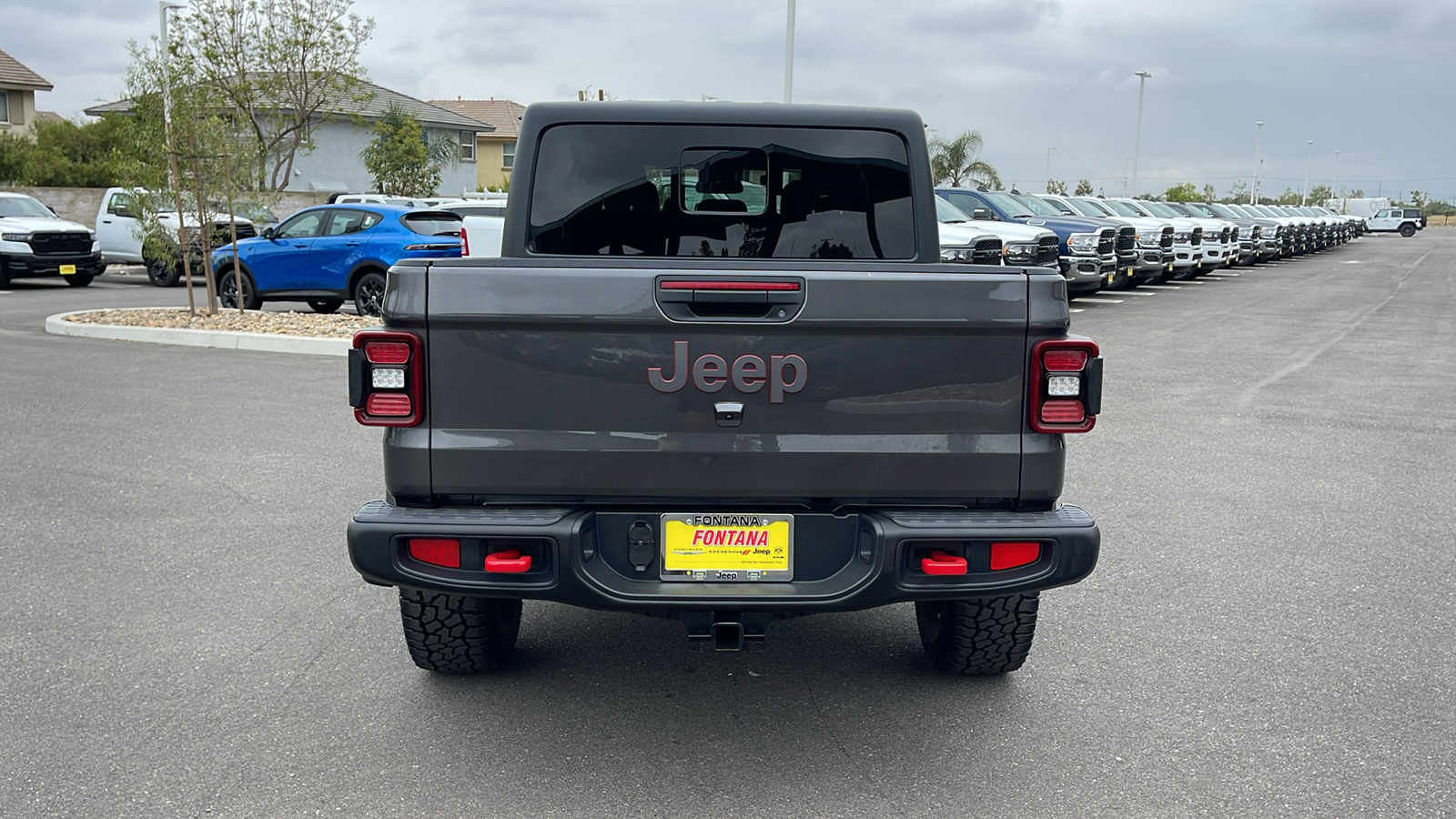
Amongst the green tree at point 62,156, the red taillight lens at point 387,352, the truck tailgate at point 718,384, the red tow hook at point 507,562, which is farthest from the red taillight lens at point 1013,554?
the green tree at point 62,156

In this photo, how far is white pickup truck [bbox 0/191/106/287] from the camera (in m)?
22.1

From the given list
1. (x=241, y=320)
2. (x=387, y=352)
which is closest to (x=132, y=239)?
(x=241, y=320)

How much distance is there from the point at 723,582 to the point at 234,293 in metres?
15.6

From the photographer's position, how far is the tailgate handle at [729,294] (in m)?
3.31

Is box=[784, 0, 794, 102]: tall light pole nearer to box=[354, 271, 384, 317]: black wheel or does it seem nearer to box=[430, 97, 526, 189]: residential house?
box=[354, 271, 384, 317]: black wheel

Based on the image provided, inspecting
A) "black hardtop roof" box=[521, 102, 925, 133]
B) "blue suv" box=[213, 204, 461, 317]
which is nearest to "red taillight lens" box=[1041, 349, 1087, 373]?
"black hardtop roof" box=[521, 102, 925, 133]

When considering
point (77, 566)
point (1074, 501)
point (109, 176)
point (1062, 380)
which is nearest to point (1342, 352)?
point (1074, 501)

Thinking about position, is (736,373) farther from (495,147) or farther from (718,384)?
(495,147)

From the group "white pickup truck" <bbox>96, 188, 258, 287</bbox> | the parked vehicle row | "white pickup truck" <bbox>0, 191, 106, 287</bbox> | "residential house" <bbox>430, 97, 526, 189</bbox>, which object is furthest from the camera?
"residential house" <bbox>430, 97, 526, 189</bbox>

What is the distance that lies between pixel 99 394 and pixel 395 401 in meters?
8.11

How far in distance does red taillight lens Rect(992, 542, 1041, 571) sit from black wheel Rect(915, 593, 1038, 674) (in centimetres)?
51

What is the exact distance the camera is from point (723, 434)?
3.39m

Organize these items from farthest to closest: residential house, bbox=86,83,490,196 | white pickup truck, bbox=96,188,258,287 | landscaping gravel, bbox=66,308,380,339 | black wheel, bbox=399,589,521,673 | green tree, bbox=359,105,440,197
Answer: residential house, bbox=86,83,490,196 < green tree, bbox=359,105,440,197 < white pickup truck, bbox=96,188,258,287 < landscaping gravel, bbox=66,308,380,339 < black wheel, bbox=399,589,521,673

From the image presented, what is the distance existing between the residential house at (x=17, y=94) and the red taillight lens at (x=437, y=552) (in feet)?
184
